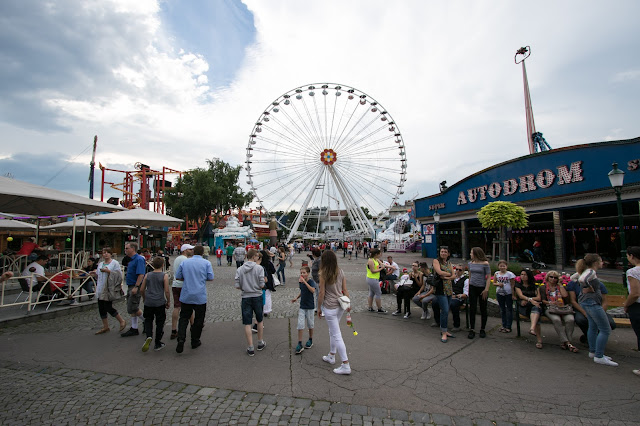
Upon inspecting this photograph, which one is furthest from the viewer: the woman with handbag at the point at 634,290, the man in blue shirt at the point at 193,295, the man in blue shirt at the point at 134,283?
the man in blue shirt at the point at 134,283

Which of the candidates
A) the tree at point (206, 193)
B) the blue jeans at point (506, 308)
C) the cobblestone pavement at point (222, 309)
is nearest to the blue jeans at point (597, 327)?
the blue jeans at point (506, 308)

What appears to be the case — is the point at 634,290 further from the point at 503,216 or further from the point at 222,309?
the point at 503,216

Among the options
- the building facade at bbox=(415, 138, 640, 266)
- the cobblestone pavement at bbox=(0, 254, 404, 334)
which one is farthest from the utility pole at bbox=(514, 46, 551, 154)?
the cobblestone pavement at bbox=(0, 254, 404, 334)

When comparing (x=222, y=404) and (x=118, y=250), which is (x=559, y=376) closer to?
(x=222, y=404)

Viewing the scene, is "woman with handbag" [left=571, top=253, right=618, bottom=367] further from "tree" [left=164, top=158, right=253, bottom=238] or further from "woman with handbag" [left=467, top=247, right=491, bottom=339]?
"tree" [left=164, top=158, right=253, bottom=238]

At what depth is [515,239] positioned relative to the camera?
21438 mm

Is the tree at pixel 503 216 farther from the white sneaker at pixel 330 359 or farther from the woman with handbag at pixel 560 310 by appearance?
the white sneaker at pixel 330 359

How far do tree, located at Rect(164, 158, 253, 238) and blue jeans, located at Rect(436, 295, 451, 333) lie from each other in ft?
122

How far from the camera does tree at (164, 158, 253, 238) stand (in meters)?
39.9

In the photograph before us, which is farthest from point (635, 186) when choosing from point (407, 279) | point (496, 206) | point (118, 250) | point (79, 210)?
point (118, 250)

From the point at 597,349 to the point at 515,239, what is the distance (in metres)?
19.1

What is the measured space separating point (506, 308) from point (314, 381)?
4.12 metres

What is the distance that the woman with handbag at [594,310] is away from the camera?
4535mm

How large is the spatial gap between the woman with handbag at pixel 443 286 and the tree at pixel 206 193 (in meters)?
37.0
